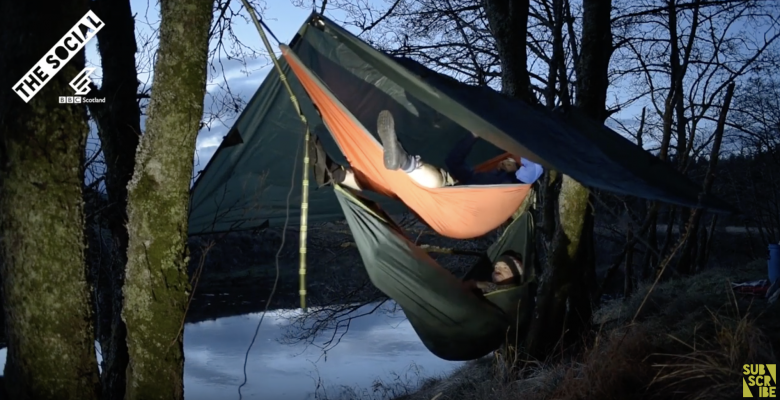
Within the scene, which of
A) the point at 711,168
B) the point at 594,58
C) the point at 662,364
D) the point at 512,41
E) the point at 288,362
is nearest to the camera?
the point at 662,364

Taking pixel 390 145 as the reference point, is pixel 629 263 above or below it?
below

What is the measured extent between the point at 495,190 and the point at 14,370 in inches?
72.2

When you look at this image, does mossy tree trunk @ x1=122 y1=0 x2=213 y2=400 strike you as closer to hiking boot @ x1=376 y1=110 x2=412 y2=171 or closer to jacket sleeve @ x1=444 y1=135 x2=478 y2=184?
hiking boot @ x1=376 y1=110 x2=412 y2=171

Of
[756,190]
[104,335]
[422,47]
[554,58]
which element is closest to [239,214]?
[104,335]

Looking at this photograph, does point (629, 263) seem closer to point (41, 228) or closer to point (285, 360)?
point (285, 360)

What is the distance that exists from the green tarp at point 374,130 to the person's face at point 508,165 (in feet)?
0.45

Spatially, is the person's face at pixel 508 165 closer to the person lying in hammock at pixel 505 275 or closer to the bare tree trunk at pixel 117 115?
the person lying in hammock at pixel 505 275

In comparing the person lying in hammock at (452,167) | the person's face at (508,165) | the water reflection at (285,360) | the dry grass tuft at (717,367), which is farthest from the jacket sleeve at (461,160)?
the water reflection at (285,360)

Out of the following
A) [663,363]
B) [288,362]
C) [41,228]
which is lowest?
[288,362]

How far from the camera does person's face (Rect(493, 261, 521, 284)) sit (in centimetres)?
282

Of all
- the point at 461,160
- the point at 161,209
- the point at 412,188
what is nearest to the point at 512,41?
the point at 461,160

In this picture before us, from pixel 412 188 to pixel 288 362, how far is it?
16.4ft

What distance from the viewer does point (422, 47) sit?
5.55 m

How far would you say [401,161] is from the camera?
8.17 feet
